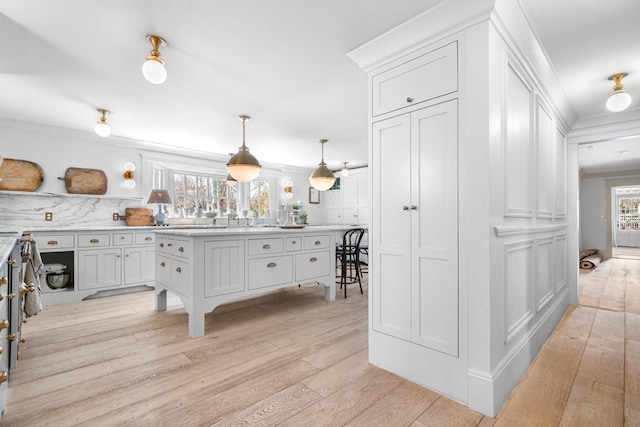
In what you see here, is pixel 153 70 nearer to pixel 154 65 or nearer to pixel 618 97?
pixel 154 65

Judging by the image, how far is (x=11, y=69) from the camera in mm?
2596

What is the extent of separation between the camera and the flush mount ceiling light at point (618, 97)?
247 cm

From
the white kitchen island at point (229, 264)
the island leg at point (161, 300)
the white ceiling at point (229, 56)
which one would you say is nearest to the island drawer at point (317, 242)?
the white kitchen island at point (229, 264)

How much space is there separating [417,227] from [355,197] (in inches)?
214

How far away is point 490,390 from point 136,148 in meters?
5.46

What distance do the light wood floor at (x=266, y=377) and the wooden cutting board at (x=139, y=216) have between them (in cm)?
184

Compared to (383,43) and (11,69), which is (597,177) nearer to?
(383,43)

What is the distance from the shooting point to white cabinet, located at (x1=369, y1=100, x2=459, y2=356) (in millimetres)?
1756

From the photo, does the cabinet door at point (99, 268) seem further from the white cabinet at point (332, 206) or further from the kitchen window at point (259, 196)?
the white cabinet at point (332, 206)

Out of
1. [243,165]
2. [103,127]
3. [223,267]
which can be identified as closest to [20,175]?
[103,127]

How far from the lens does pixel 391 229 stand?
2.06 meters

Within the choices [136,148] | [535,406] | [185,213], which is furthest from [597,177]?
[136,148]

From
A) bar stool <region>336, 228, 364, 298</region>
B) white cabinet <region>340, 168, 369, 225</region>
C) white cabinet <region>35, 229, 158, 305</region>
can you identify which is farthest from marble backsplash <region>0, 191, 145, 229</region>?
white cabinet <region>340, 168, 369, 225</region>

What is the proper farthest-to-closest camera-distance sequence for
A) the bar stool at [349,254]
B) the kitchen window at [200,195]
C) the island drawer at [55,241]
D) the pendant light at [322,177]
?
1. the kitchen window at [200,195]
2. the pendant light at [322,177]
3. the bar stool at [349,254]
4. the island drawer at [55,241]
